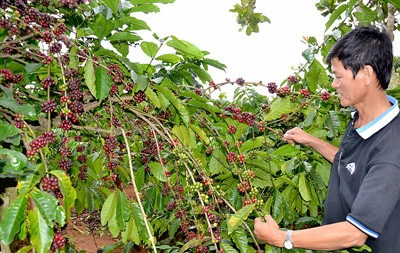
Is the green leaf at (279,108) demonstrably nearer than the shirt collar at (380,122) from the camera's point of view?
No

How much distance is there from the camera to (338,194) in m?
1.70

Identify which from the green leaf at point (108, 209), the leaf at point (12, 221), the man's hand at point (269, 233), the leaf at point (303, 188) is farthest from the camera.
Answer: the leaf at point (303, 188)

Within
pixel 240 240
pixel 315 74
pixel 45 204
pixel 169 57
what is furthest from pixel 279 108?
pixel 45 204

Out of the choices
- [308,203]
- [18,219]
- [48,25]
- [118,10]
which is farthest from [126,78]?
[308,203]

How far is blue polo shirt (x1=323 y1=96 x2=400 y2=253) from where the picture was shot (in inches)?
49.4

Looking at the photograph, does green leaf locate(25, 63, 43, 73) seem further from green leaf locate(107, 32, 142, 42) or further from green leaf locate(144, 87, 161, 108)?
green leaf locate(144, 87, 161, 108)

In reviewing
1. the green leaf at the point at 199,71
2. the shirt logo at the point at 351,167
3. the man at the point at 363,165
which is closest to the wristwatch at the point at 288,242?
the man at the point at 363,165

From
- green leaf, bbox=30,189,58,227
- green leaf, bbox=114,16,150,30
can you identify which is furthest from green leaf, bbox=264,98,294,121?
green leaf, bbox=30,189,58,227

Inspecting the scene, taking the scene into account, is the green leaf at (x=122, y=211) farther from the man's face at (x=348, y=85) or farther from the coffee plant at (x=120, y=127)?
the man's face at (x=348, y=85)

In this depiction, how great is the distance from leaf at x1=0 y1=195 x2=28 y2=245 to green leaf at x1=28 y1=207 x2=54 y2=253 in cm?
3

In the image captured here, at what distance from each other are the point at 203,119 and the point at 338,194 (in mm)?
687

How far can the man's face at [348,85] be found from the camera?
1475 millimetres

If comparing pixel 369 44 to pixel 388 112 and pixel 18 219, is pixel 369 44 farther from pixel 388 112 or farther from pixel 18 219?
pixel 18 219

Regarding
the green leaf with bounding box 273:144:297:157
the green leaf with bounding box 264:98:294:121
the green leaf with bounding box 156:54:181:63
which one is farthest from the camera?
the green leaf with bounding box 273:144:297:157
